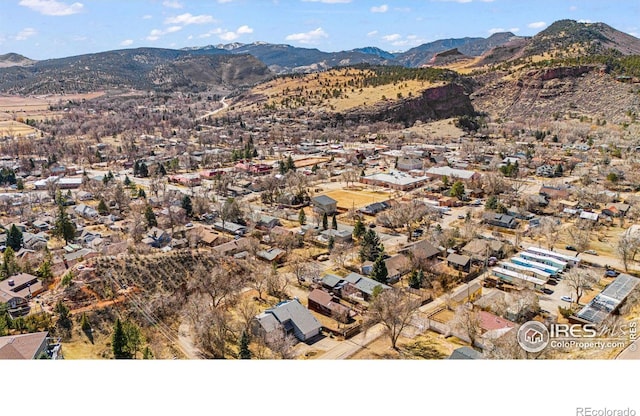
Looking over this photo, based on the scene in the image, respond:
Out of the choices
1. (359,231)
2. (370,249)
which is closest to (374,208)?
(359,231)

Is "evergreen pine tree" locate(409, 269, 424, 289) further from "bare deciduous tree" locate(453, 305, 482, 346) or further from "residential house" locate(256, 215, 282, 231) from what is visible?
"residential house" locate(256, 215, 282, 231)

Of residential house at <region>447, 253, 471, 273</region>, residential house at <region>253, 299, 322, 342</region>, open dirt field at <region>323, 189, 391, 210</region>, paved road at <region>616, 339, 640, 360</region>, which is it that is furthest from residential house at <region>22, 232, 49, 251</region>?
paved road at <region>616, 339, 640, 360</region>

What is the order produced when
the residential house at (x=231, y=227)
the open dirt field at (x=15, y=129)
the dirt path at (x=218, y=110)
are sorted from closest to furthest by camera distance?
the residential house at (x=231, y=227), the open dirt field at (x=15, y=129), the dirt path at (x=218, y=110)

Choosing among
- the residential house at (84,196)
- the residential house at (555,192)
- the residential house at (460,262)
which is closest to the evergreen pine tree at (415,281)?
the residential house at (460,262)

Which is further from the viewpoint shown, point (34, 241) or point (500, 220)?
point (500, 220)

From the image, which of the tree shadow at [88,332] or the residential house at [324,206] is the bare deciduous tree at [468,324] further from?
the residential house at [324,206]

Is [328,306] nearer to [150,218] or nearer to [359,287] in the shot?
[359,287]

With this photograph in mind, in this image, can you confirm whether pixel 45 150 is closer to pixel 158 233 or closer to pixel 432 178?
pixel 158 233
